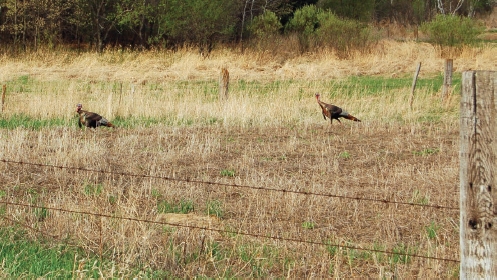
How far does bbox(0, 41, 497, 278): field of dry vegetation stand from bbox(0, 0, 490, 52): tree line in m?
13.7

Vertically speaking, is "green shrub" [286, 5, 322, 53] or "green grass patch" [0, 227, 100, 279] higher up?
"green grass patch" [0, 227, 100, 279]

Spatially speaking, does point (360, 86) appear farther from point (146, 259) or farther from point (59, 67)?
point (146, 259)

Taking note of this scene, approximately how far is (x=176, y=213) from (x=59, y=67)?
23099 millimetres

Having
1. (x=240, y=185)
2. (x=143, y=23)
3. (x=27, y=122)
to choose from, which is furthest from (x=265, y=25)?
(x=240, y=185)

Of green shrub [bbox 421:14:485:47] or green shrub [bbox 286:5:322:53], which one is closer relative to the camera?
green shrub [bbox 421:14:485:47]

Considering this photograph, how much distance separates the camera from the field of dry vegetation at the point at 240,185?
→ 20.5 feet

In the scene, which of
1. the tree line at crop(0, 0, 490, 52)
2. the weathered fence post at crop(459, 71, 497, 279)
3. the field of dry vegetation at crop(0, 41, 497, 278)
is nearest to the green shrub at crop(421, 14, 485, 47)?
the tree line at crop(0, 0, 490, 52)

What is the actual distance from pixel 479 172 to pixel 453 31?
33.0 metres

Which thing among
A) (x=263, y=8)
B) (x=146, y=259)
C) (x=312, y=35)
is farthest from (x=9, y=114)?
(x=263, y=8)

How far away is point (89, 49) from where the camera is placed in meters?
38.5

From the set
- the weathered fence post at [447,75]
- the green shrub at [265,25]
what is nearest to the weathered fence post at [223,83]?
the weathered fence post at [447,75]

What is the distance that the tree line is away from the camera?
34969 mm

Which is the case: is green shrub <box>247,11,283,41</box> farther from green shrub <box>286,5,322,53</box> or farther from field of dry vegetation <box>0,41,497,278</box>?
field of dry vegetation <box>0,41,497,278</box>

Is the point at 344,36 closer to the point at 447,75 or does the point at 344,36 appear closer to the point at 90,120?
the point at 447,75
